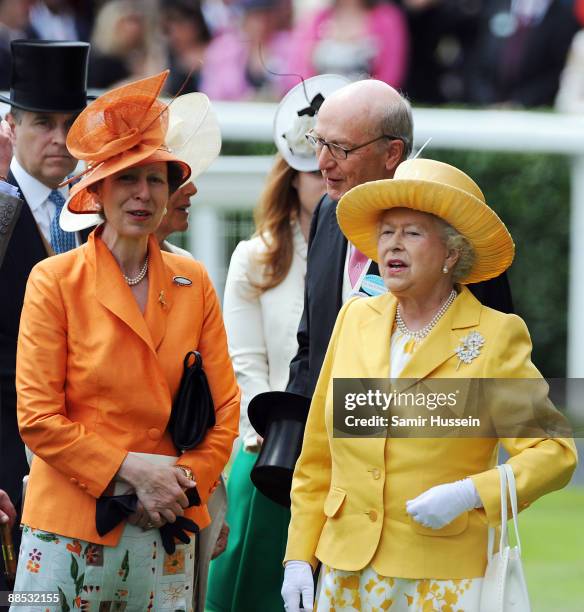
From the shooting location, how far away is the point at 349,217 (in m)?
4.16

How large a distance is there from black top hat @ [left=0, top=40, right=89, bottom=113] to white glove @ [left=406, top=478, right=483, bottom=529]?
7.28ft

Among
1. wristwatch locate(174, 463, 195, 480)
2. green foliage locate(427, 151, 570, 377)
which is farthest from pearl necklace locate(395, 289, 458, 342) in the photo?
green foliage locate(427, 151, 570, 377)

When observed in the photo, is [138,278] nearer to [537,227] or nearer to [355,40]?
[537,227]

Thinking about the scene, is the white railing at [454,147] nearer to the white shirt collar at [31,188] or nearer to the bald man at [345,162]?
the white shirt collar at [31,188]

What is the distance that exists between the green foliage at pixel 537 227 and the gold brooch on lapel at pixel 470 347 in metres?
7.34

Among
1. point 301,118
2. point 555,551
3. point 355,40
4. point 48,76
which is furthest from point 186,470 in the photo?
point 355,40

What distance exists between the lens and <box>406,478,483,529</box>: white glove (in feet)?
12.2

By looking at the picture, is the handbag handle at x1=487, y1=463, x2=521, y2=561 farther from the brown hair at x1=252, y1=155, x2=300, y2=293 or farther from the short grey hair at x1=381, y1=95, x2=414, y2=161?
the brown hair at x1=252, y1=155, x2=300, y2=293

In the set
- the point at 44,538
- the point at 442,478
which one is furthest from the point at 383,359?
the point at 44,538

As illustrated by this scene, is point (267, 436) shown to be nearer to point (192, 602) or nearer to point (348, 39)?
point (192, 602)

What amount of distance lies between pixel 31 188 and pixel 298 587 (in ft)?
6.14

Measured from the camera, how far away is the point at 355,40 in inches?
500

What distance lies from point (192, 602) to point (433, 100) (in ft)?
30.5

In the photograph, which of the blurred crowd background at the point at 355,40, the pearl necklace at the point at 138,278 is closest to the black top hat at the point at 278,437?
the pearl necklace at the point at 138,278
